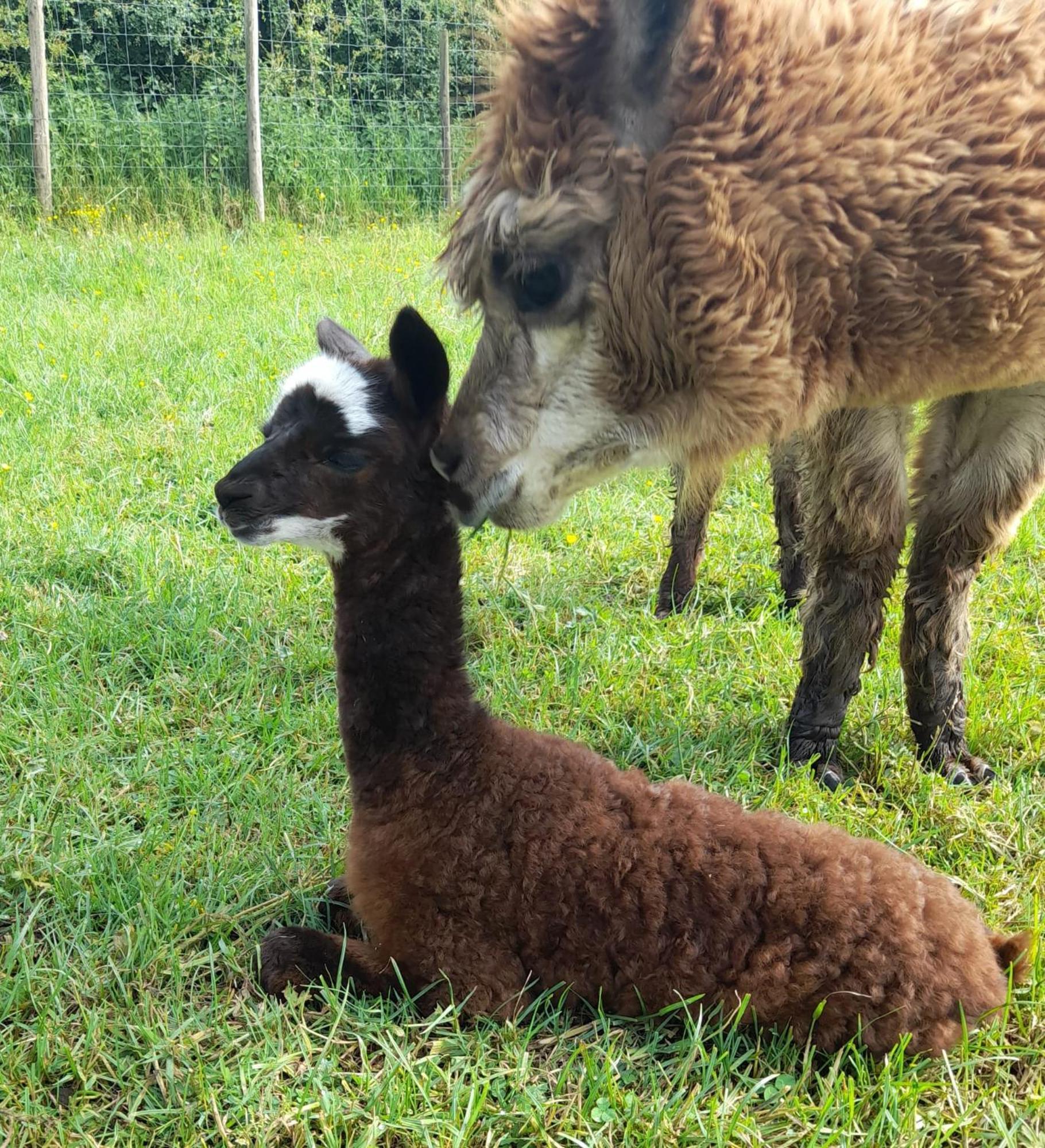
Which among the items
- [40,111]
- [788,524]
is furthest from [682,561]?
[40,111]

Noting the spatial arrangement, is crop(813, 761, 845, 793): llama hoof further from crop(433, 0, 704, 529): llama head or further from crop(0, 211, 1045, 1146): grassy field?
crop(433, 0, 704, 529): llama head

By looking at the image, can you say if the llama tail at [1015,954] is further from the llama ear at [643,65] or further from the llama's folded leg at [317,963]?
the llama ear at [643,65]

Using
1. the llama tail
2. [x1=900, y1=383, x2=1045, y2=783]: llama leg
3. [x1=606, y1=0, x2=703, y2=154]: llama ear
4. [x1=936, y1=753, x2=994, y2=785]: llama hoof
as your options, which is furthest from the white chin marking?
[x1=936, y1=753, x2=994, y2=785]: llama hoof

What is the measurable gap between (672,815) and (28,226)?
874 cm

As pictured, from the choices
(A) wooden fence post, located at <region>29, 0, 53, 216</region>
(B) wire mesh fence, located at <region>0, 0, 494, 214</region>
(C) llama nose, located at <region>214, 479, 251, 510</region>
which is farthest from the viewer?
(B) wire mesh fence, located at <region>0, 0, 494, 214</region>

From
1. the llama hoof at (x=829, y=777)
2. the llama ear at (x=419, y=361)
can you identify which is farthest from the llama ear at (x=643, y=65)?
the llama hoof at (x=829, y=777)

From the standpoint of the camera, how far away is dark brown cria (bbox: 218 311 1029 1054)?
1841mm

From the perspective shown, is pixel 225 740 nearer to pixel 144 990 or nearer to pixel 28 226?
pixel 144 990

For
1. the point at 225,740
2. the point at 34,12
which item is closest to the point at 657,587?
the point at 225,740

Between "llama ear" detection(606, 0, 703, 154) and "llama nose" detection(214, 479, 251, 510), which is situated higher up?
"llama ear" detection(606, 0, 703, 154)

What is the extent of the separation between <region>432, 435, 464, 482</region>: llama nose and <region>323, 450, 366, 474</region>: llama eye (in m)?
0.15

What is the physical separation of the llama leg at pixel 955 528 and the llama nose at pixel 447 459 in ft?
4.58

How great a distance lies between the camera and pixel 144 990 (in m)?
1.94

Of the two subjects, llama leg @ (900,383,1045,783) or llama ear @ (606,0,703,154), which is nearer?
llama ear @ (606,0,703,154)
